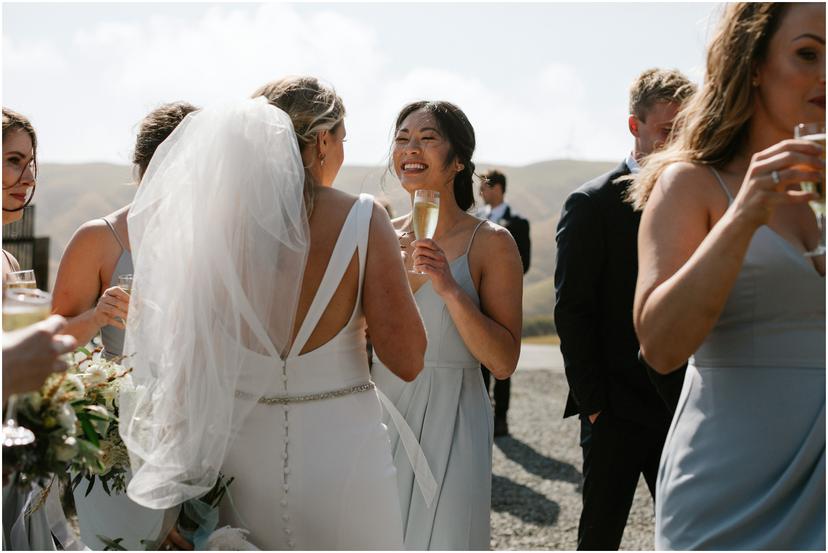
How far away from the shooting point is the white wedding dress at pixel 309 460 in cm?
314

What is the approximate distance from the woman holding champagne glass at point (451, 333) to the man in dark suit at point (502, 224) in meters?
5.82

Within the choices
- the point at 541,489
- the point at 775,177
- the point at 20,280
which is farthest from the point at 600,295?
the point at 541,489

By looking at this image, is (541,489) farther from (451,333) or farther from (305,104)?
(305,104)

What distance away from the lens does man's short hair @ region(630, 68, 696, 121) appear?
4852mm

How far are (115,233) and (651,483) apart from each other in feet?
8.92

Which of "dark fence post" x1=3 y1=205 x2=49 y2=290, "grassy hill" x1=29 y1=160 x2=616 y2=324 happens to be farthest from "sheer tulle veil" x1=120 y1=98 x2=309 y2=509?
"grassy hill" x1=29 y1=160 x2=616 y2=324

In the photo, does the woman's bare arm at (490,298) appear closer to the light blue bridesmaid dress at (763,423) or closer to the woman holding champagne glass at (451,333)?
the woman holding champagne glass at (451,333)

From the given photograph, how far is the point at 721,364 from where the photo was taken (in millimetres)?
2650

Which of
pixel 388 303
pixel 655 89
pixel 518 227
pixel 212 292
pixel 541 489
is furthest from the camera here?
pixel 518 227

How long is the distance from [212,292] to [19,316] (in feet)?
2.36

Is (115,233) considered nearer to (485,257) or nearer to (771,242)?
(485,257)

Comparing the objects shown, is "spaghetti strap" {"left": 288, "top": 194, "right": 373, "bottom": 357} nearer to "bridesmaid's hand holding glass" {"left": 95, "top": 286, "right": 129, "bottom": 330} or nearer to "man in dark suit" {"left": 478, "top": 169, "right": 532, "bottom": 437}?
"bridesmaid's hand holding glass" {"left": 95, "top": 286, "right": 129, "bottom": 330}

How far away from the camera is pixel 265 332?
305 cm

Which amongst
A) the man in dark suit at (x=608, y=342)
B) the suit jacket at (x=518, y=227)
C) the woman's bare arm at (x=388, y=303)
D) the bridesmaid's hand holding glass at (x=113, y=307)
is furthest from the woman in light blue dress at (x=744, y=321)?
the suit jacket at (x=518, y=227)
